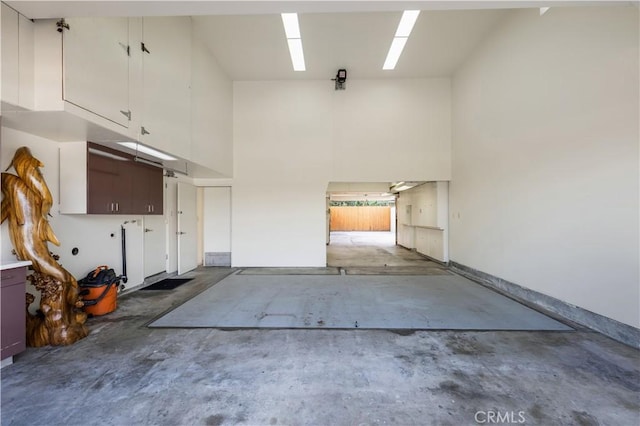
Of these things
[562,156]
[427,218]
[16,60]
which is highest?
[16,60]

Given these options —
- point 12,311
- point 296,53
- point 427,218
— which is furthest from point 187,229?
point 427,218

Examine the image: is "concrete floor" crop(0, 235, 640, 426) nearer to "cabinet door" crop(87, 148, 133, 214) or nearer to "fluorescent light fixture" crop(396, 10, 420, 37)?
"cabinet door" crop(87, 148, 133, 214)

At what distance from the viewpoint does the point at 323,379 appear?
6.89ft

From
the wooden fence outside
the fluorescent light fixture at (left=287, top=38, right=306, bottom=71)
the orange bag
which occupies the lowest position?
the orange bag

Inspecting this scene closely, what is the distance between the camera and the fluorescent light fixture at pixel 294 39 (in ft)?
14.3

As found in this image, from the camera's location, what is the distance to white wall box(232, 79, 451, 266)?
21.2 ft

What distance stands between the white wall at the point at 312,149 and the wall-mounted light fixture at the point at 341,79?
0.45 ft

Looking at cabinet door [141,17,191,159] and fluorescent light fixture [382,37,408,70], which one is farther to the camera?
fluorescent light fixture [382,37,408,70]

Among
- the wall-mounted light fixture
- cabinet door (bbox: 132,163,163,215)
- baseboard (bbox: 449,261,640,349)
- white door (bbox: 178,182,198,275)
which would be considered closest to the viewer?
baseboard (bbox: 449,261,640,349)

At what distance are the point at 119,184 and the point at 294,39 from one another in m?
3.83

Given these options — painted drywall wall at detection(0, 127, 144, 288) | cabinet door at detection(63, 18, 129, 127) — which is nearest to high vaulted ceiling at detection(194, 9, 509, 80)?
cabinet door at detection(63, 18, 129, 127)

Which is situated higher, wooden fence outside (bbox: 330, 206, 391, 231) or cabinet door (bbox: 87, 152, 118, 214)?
cabinet door (bbox: 87, 152, 118, 214)

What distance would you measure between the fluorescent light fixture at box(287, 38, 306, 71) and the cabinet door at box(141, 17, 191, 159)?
1769 millimetres

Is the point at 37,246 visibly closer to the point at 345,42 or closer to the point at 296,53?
the point at 296,53
